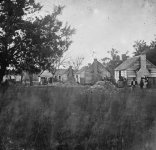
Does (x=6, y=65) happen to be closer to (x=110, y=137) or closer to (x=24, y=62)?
(x=24, y=62)

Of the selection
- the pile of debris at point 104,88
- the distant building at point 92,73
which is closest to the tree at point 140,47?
the distant building at point 92,73

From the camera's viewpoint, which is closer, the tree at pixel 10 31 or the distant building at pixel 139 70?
the tree at pixel 10 31

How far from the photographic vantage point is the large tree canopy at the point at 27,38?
56.7ft

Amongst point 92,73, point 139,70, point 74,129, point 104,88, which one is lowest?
point 74,129

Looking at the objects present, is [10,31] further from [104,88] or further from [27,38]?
[104,88]

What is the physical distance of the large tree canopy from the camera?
680 inches

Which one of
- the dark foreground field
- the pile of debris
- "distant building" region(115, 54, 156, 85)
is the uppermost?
"distant building" region(115, 54, 156, 85)

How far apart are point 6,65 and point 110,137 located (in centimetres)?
1429

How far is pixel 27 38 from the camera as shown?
18188 millimetres

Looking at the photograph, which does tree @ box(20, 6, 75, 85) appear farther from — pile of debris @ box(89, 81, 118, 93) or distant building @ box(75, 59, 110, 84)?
distant building @ box(75, 59, 110, 84)

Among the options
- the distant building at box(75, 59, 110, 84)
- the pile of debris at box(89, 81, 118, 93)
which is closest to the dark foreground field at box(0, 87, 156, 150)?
the pile of debris at box(89, 81, 118, 93)

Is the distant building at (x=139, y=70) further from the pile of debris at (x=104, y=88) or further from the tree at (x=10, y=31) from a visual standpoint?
the tree at (x=10, y=31)

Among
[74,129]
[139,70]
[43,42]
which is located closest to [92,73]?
[139,70]

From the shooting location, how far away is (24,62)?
19.1 metres
